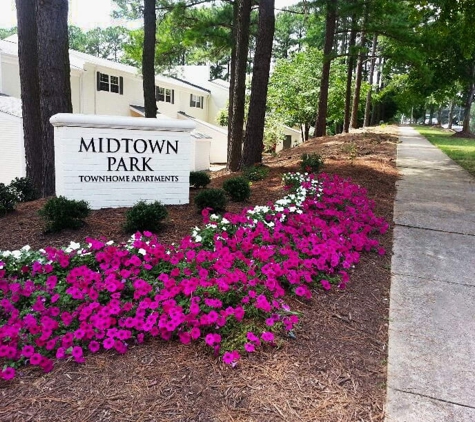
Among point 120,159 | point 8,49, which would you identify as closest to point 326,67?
point 120,159

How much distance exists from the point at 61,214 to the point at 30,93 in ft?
14.8

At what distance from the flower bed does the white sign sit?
4.50 ft

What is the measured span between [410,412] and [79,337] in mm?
A: 1797

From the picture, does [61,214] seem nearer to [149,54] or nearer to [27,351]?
[27,351]

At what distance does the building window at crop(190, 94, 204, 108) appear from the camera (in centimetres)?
2954

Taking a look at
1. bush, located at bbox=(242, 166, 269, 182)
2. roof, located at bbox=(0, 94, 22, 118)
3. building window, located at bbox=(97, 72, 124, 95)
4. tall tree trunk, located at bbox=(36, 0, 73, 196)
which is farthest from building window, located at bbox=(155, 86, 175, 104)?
tall tree trunk, located at bbox=(36, 0, 73, 196)

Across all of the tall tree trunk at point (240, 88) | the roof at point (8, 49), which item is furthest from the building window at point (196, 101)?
the tall tree trunk at point (240, 88)

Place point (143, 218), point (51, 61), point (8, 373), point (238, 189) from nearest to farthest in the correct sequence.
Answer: point (8, 373)
point (143, 218)
point (238, 189)
point (51, 61)

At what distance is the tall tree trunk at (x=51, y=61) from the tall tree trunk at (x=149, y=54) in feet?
13.0

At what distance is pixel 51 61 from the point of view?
6129 mm

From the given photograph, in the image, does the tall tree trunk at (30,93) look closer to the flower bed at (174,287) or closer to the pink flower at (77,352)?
the flower bed at (174,287)

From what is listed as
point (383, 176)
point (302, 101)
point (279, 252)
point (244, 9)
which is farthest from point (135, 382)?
point (302, 101)

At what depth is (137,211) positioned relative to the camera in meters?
4.37

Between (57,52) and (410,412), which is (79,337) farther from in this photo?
(57,52)
